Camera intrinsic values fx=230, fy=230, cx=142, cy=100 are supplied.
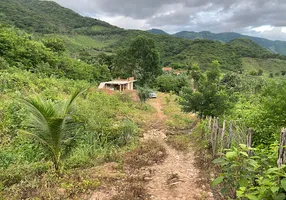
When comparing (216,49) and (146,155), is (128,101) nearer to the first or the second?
(146,155)

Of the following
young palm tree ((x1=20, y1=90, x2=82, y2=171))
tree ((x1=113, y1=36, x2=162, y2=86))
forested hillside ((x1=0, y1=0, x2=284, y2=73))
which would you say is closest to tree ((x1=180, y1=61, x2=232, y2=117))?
young palm tree ((x1=20, y1=90, x2=82, y2=171))

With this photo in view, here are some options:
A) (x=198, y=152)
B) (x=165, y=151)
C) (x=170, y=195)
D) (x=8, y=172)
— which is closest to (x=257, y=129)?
(x=198, y=152)

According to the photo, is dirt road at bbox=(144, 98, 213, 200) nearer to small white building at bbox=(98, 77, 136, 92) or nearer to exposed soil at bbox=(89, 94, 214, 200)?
exposed soil at bbox=(89, 94, 214, 200)

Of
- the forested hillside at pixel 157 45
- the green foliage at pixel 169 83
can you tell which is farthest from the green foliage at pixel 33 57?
the forested hillside at pixel 157 45

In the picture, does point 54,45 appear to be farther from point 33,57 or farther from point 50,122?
point 50,122

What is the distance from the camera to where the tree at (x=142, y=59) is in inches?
1208

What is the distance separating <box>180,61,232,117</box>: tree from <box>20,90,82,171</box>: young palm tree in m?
6.62

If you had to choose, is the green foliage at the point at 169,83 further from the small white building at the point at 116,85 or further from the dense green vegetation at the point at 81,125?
the dense green vegetation at the point at 81,125

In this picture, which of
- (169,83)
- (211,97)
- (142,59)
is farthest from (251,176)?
(169,83)

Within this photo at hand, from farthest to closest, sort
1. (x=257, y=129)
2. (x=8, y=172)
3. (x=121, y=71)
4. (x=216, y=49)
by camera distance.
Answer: (x=216, y=49), (x=121, y=71), (x=257, y=129), (x=8, y=172)

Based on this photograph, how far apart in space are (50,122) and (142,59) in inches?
1081

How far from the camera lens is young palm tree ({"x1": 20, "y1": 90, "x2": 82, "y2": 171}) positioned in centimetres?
416

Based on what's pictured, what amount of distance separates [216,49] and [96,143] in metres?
68.7

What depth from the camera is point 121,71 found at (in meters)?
34.0
